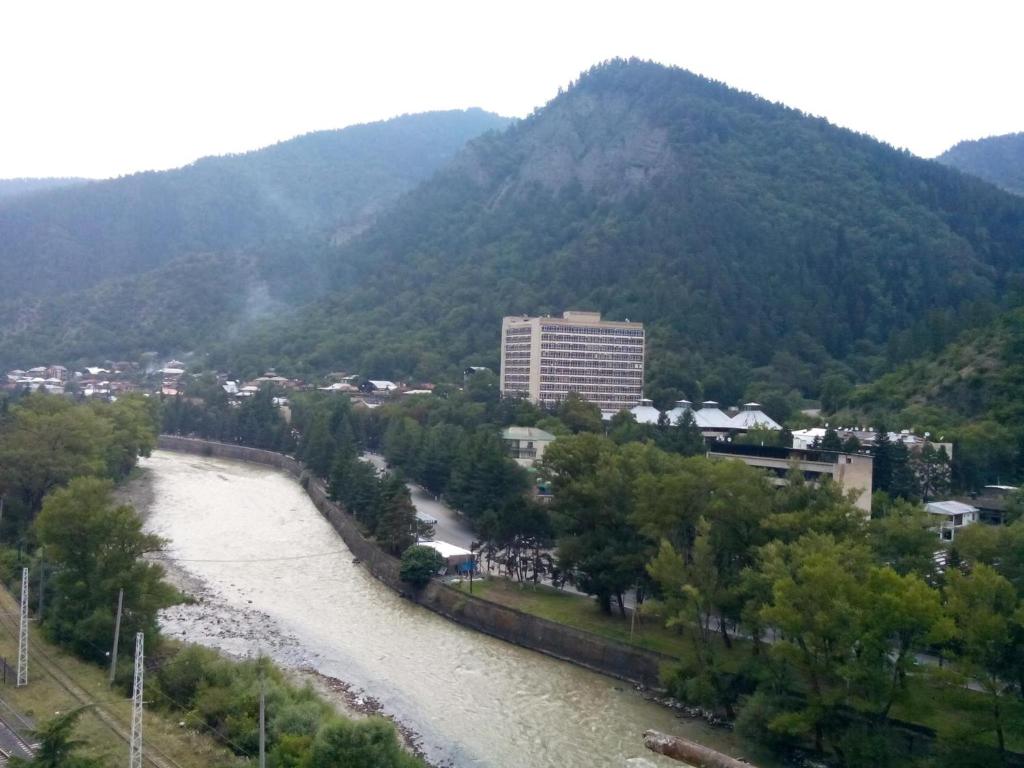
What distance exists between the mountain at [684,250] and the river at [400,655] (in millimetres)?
40996

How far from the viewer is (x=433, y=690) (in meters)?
25.0

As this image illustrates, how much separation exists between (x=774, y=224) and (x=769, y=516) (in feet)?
312

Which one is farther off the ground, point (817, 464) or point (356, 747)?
point (817, 464)

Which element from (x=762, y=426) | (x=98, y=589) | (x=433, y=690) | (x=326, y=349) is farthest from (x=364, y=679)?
(x=326, y=349)

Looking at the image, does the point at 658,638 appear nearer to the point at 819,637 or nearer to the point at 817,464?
the point at 819,637

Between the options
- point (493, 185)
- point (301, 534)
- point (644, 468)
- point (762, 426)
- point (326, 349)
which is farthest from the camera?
point (493, 185)

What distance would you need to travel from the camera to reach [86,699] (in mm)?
20625

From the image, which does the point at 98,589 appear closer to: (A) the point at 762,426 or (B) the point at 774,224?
(A) the point at 762,426

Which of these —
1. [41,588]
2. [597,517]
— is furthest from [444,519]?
[41,588]

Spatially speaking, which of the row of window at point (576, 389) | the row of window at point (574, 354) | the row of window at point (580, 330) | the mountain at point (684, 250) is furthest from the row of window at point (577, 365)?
the mountain at point (684, 250)

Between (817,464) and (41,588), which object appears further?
(817,464)

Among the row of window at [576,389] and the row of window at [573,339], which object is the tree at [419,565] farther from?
the row of window at [573,339]

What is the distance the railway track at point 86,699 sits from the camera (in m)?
17.6

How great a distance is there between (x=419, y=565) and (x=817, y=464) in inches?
644
